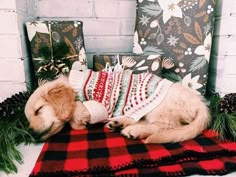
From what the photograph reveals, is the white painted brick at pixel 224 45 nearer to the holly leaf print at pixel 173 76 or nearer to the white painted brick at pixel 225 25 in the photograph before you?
the white painted brick at pixel 225 25

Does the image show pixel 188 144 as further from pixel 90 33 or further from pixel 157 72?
pixel 90 33

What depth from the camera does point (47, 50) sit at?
5.21ft

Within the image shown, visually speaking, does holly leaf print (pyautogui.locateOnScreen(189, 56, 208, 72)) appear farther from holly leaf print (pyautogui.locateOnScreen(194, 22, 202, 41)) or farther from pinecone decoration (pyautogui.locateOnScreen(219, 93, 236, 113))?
pinecone decoration (pyautogui.locateOnScreen(219, 93, 236, 113))

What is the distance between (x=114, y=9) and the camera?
6.06 ft

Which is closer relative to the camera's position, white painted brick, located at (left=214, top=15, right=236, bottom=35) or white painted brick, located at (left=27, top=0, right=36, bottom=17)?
white painted brick, located at (left=214, top=15, right=236, bottom=35)

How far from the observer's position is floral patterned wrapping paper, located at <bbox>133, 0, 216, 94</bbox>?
1.64 m

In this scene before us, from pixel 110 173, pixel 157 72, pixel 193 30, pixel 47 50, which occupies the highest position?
pixel 193 30

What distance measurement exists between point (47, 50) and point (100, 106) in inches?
20.8

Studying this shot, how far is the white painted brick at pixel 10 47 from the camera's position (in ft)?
4.81

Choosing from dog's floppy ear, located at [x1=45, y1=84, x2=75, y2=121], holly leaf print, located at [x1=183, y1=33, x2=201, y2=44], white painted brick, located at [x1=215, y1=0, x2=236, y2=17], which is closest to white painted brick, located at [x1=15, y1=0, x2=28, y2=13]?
dog's floppy ear, located at [x1=45, y1=84, x2=75, y2=121]

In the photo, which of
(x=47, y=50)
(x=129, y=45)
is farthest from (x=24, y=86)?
(x=129, y=45)

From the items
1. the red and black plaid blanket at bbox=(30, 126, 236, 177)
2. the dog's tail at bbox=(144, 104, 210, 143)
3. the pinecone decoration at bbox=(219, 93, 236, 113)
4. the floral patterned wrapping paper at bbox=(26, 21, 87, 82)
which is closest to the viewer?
the red and black plaid blanket at bbox=(30, 126, 236, 177)

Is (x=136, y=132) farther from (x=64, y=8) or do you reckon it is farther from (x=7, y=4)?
(x=64, y=8)

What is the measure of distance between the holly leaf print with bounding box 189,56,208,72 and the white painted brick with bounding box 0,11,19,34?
1114 millimetres
